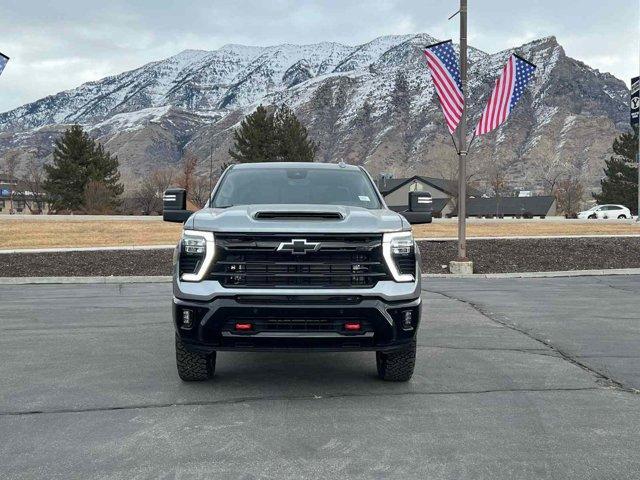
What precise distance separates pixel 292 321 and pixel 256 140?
60.1m

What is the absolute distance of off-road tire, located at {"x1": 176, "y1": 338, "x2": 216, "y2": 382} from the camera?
17.8ft

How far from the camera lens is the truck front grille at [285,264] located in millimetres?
4914

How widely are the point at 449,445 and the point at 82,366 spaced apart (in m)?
3.86

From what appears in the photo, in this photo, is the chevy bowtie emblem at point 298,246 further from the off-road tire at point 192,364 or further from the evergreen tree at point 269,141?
the evergreen tree at point 269,141

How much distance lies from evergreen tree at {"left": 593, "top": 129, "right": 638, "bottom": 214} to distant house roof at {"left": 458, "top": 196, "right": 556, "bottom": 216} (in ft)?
98.4

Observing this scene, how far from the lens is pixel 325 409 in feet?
16.0

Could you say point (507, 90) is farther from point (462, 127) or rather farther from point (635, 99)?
point (635, 99)

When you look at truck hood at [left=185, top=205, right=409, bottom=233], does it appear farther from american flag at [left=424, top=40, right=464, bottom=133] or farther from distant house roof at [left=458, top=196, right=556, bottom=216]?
distant house roof at [left=458, top=196, right=556, bottom=216]

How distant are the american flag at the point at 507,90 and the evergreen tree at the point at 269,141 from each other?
46.9 m

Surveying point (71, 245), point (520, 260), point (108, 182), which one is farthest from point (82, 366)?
point (108, 182)

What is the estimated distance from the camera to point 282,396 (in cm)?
523

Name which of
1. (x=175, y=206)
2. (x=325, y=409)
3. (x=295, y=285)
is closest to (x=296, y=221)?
(x=295, y=285)

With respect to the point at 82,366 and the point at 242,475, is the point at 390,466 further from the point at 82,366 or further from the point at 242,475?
the point at 82,366

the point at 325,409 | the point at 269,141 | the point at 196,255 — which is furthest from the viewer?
the point at 269,141
